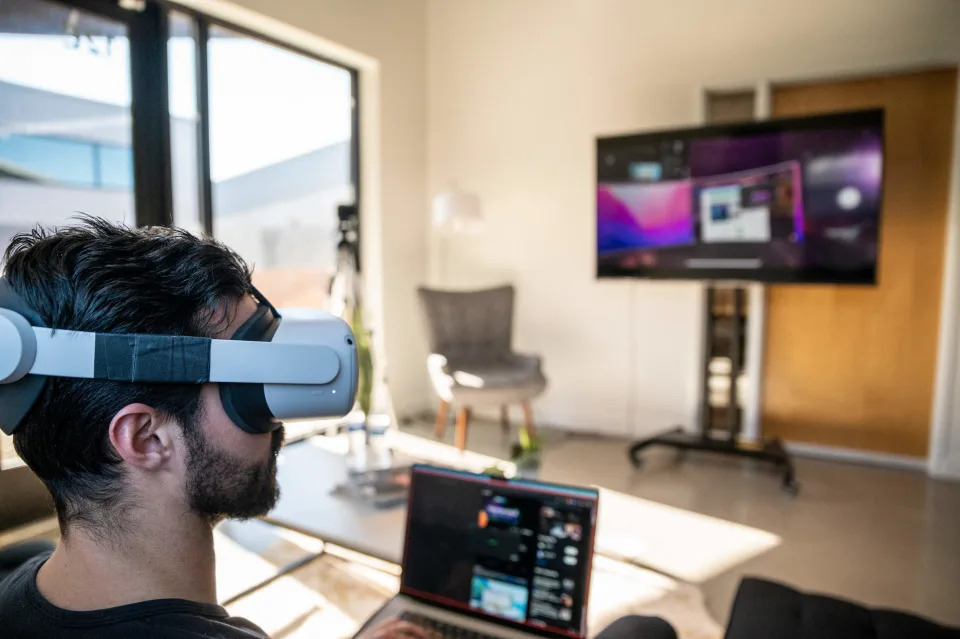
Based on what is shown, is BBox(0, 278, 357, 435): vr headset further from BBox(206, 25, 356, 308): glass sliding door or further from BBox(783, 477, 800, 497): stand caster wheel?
BBox(206, 25, 356, 308): glass sliding door

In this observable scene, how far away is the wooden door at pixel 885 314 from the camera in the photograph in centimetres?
349

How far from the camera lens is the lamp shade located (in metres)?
4.21

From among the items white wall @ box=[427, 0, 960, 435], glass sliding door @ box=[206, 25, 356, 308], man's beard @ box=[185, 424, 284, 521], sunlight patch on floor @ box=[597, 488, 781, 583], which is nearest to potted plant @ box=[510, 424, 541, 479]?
sunlight patch on floor @ box=[597, 488, 781, 583]

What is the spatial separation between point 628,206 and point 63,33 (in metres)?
2.87

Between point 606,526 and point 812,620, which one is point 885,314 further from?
point 812,620

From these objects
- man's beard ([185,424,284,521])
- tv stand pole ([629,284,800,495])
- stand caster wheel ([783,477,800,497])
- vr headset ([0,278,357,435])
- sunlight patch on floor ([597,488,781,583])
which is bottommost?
sunlight patch on floor ([597,488,781,583])

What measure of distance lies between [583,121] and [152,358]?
13.2 feet

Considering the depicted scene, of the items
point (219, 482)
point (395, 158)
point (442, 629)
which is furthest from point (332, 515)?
point (395, 158)

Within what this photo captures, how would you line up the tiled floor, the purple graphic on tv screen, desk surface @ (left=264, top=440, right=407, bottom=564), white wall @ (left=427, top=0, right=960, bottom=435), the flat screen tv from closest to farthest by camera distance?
desk surface @ (left=264, top=440, right=407, bottom=564) < the tiled floor < the flat screen tv < the purple graphic on tv screen < white wall @ (left=427, top=0, right=960, bottom=435)

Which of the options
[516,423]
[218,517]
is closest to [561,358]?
[516,423]

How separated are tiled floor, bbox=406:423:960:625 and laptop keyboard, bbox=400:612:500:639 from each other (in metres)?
1.23

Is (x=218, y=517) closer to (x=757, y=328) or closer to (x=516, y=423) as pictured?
(x=757, y=328)

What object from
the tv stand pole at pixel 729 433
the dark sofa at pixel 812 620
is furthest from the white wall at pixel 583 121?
the dark sofa at pixel 812 620

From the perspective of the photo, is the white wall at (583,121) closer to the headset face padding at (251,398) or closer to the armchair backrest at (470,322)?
the armchair backrest at (470,322)
